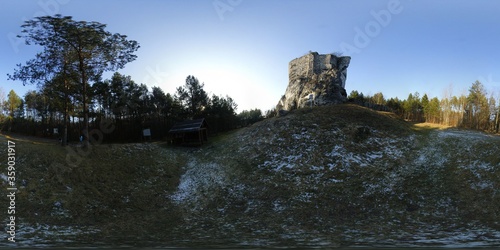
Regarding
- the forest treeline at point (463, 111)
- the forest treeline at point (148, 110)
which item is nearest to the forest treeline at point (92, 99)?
the forest treeline at point (148, 110)

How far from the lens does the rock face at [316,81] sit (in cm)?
5131

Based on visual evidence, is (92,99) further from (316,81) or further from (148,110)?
(316,81)

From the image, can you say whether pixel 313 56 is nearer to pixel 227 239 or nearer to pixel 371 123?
pixel 371 123

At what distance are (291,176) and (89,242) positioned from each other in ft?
52.0

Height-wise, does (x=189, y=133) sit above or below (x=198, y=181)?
above

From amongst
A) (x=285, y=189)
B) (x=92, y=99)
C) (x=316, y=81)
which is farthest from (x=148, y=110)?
(x=285, y=189)

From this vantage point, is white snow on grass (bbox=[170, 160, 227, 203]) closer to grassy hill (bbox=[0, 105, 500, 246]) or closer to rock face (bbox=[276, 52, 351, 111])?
grassy hill (bbox=[0, 105, 500, 246])

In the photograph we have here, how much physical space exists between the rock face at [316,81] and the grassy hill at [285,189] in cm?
1749

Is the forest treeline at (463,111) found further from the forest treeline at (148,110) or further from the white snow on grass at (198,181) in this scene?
the white snow on grass at (198,181)

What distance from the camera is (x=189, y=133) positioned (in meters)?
39.0

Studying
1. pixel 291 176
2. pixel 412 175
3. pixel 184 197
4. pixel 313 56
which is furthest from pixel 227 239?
pixel 313 56

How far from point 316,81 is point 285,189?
34.5 m

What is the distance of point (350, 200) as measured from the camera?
19.8 metres

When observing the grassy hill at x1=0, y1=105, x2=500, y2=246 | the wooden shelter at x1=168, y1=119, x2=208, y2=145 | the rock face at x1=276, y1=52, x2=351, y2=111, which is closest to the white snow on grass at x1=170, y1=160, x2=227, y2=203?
the grassy hill at x1=0, y1=105, x2=500, y2=246
